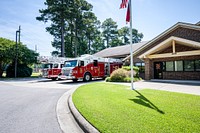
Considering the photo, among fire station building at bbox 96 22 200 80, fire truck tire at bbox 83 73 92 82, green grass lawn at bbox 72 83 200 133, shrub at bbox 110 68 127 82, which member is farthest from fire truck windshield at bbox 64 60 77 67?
green grass lawn at bbox 72 83 200 133

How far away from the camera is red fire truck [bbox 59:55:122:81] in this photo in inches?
631

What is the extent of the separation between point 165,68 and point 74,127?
14.4 metres

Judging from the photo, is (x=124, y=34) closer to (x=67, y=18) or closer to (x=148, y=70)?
(x=67, y=18)

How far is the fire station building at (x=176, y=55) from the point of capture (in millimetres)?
13398

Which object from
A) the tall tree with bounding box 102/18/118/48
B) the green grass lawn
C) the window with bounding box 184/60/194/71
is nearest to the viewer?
the green grass lawn

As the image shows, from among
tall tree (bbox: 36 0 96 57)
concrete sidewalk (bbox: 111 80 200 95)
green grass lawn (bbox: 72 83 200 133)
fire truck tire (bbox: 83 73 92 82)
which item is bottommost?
green grass lawn (bbox: 72 83 200 133)

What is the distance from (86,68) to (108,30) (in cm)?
4473

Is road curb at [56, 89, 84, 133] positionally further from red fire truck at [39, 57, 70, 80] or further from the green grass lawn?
red fire truck at [39, 57, 70, 80]

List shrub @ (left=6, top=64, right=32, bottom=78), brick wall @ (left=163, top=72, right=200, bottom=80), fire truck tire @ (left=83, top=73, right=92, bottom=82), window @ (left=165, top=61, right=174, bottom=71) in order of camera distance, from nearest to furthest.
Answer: brick wall @ (left=163, top=72, right=200, bottom=80) → window @ (left=165, top=61, right=174, bottom=71) → fire truck tire @ (left=83, top=73, right=92, bottom=82) → shrub @ (left=6, top=64, right=32, bottom=78)

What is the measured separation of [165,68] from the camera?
15.8m

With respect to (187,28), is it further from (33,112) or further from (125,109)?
(33,112)

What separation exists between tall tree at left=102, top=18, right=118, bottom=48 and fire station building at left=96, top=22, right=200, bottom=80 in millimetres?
42206

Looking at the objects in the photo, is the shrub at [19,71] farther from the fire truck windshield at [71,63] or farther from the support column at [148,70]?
the support column at [148,70]

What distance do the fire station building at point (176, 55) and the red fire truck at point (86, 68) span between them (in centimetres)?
594
